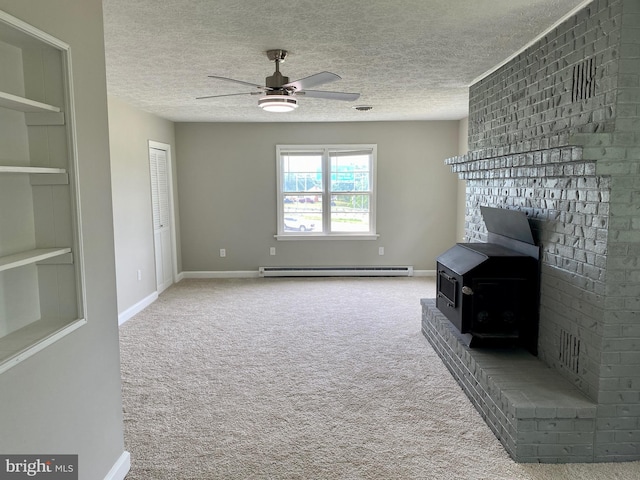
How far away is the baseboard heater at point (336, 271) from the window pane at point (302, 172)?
1256 millimetres

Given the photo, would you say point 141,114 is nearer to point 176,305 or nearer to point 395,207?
point 176,305

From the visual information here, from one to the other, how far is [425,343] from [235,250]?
12.4 ft

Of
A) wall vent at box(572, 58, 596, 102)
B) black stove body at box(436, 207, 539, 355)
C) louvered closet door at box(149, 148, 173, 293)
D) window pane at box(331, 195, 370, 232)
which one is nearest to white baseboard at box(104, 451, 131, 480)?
black stove body at box(436, 207, 539, 355)

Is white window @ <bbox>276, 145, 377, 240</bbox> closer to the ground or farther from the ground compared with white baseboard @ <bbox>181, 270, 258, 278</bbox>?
farther from the ground

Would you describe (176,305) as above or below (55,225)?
below

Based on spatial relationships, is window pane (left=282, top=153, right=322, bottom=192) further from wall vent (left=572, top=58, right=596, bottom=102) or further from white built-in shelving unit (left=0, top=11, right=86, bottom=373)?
white built-in shelving unit (left=0, top=11, right=86, bottom=373)

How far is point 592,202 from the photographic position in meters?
2.39

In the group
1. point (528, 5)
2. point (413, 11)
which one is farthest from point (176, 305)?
point (528, 5)

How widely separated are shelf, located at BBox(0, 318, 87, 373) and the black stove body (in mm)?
2414

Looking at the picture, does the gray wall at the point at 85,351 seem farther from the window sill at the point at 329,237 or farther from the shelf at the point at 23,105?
the window sill at the point at 329,237

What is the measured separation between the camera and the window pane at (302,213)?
7.00 metres

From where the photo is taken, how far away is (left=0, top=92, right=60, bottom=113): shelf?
1.55 m

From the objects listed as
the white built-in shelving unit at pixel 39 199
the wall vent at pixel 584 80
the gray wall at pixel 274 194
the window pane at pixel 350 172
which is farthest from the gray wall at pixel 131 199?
the wall vent at pixel 584 80

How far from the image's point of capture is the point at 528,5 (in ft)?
7.83
